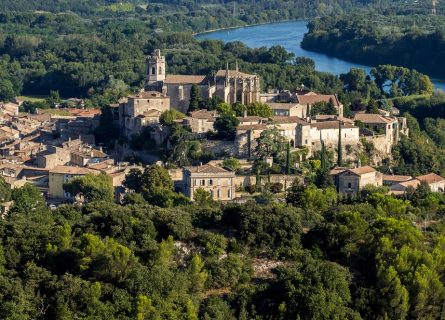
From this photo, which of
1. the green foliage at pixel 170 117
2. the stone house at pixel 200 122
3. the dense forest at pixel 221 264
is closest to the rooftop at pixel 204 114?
the stone house at pixel 200 122

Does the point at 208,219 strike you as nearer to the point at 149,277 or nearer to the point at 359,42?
the point at 149,277

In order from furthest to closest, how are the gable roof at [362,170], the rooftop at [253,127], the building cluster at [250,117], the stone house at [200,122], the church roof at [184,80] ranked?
1. the church roof at [184,80]
2. the stone house at [200,122]
3. the building cluster at [250,117]
4. the rooftop at [253,127]
5. the gable roof at [362,170]

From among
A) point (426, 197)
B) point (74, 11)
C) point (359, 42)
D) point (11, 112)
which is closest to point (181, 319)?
point (426, 197)

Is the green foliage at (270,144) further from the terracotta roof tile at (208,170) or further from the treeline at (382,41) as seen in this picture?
the treeline at (382,41)

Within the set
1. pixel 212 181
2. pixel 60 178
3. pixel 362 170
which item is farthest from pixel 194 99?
pixel 362 170

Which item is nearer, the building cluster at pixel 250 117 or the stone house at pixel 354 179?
the stone house at pixel 354 179

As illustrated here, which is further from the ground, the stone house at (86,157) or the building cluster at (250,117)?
the building cluster at (250,117)

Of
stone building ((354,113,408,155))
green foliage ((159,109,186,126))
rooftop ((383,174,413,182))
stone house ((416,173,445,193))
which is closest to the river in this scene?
stone building ((354,113,408,155))
